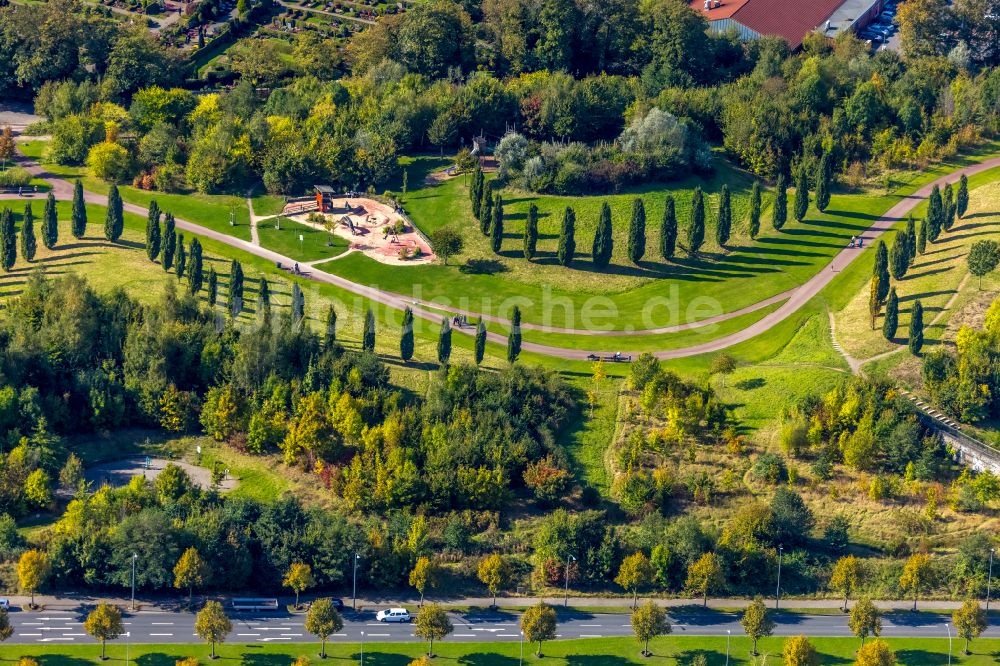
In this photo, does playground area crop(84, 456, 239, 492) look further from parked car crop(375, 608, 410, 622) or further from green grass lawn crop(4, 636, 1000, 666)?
green grass lawn crop(4, 636, 1000, 666)

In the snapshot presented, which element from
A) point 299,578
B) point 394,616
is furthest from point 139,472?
point 394,616

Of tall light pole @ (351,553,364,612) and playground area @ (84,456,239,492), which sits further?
playground area @ (84,456,239,492)

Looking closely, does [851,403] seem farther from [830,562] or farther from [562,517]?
[562,517]

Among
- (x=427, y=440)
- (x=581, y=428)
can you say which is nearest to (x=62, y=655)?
(x=427, y=440)

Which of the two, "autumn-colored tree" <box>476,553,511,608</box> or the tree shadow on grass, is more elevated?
"autumn-colored tree" <box>476,553,511,608</box>

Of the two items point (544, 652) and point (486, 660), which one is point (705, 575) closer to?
point (544, 652)

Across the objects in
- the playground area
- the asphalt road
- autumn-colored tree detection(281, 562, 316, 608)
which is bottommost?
the asphalt road

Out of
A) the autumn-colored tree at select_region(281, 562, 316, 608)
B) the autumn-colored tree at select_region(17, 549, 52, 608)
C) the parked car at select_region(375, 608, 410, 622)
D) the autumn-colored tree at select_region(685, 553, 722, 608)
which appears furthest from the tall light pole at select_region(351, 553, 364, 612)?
the autumn-colored tree at select_region(685, 553, 722, 608)

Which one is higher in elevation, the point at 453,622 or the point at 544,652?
the point at 453,622
